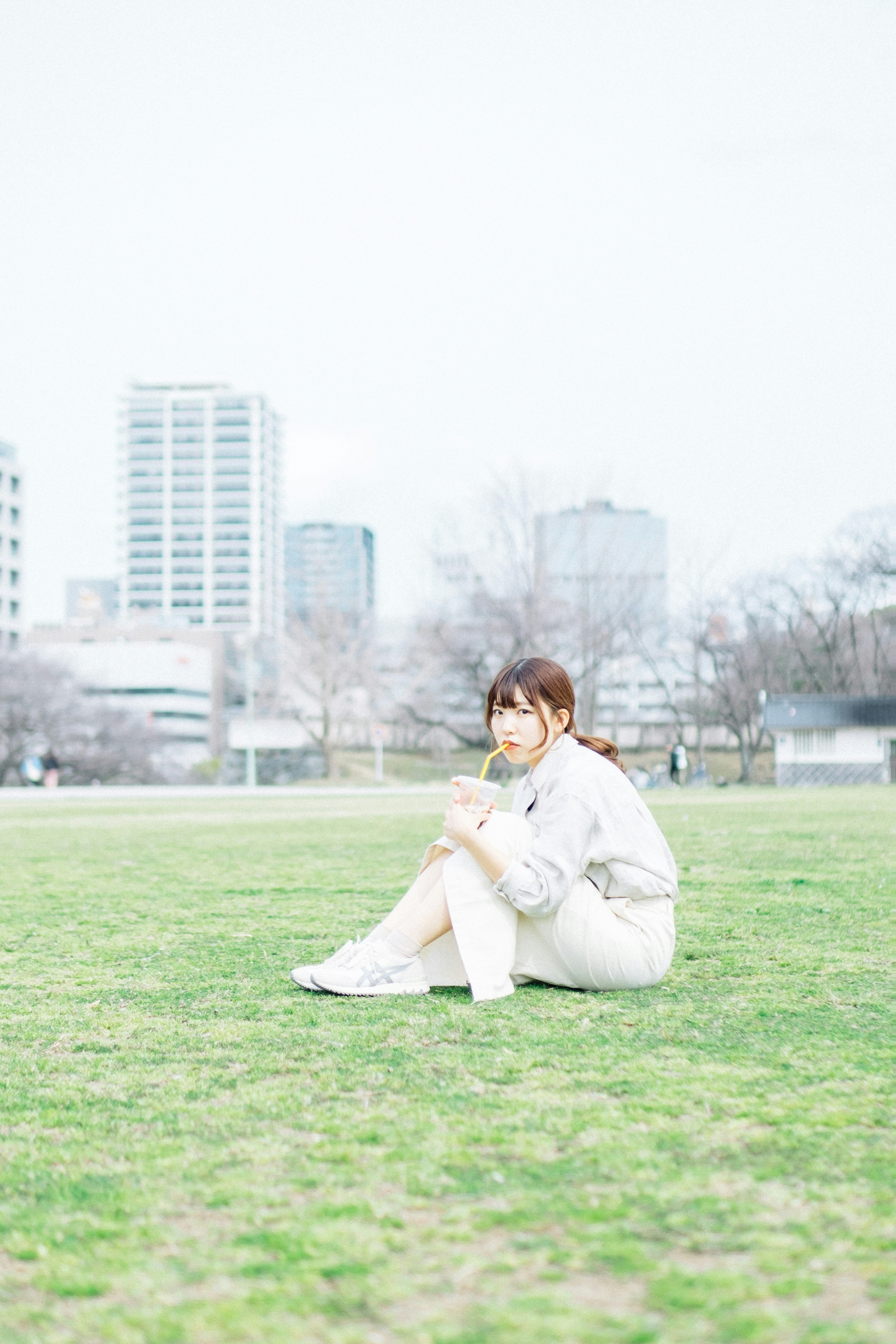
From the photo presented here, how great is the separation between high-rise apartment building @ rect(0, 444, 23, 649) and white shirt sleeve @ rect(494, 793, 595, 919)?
7419cm

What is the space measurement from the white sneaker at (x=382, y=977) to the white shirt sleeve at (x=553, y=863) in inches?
17.6

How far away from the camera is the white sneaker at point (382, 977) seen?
3.62 m

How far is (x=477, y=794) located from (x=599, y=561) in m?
38.0

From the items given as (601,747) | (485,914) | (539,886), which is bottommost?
(485,914)

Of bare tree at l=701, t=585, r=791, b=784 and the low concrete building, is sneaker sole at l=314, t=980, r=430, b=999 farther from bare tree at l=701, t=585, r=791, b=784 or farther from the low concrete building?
the low concrete building

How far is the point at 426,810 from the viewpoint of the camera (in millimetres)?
18781

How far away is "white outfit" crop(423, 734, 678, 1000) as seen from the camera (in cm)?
333

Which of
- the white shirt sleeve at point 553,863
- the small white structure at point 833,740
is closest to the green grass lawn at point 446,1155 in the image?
the white shirt sleeve at point 553,863

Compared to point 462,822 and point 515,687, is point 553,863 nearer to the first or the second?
point 462,822

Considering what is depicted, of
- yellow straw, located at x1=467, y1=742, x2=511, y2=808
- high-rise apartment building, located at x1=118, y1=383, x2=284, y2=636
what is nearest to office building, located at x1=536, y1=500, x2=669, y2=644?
yellow straw, located at x1=467, y1=742, x2=511, y2=808

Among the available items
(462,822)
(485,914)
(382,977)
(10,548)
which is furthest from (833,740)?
(10,548)

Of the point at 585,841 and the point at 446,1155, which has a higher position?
the point at 585,841

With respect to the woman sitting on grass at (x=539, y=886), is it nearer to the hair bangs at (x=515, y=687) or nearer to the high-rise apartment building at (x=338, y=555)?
the hair bangs at (x=515, y=687)

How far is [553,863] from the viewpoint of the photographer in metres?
3.29
